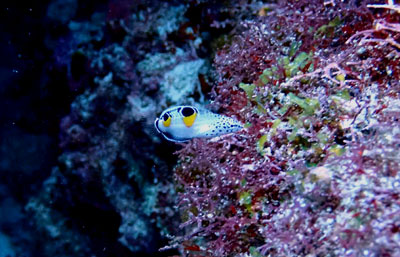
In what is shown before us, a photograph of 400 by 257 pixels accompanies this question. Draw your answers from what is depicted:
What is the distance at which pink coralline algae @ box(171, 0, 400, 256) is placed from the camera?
6.51ft

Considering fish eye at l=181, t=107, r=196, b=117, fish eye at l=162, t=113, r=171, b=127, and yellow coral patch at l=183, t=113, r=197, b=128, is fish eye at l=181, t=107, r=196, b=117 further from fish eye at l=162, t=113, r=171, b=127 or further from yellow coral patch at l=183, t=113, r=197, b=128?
fish eye at l=162, t=113, r=171, b=127

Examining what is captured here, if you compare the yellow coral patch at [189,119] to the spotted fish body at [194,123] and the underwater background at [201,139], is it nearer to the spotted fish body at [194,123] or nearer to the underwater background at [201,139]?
the spotted fish body at [194,123]

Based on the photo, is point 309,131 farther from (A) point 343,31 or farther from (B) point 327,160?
(A) point 343,31

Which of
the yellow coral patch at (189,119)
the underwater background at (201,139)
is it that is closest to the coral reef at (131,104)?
the underwater background at (201,139)

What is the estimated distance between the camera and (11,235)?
307 inches

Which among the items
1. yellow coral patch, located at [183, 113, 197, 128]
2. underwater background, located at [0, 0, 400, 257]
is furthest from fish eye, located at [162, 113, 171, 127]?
underwater background, located at [0, 0, 400, 257]

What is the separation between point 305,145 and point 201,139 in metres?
1.35

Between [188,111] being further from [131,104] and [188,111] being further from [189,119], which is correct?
[131,104]

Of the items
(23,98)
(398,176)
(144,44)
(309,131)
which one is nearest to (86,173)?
(144,44)

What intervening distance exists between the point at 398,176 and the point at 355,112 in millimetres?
833

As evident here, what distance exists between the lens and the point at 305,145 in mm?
2734

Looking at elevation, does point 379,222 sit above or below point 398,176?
below

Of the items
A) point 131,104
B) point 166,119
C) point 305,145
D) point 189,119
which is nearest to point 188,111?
point 189,119

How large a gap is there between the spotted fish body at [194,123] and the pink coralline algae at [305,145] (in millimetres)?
618
